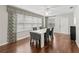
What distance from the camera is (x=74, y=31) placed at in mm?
5410

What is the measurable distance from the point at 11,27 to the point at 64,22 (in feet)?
17.9

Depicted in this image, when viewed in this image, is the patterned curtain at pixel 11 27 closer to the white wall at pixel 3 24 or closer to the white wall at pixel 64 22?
the white wall at pixel 3 24

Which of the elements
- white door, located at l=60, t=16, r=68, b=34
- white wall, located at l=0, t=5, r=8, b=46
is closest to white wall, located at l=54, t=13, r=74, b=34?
white door, located at l=60, t=16, r=68, b=34

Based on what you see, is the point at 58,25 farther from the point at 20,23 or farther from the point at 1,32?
the point at 1,32

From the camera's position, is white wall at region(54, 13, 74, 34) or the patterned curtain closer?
the patterned curtain

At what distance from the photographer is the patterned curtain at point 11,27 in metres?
4.77

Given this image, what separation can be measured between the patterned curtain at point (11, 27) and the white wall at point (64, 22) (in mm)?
5118

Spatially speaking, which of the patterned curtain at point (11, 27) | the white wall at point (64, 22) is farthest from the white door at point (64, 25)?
the patterned curtain at point (11, 27)

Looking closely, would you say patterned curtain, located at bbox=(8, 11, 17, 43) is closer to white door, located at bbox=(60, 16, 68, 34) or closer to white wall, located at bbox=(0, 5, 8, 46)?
white wall, located at bbox=(0, 5, 8, 46)

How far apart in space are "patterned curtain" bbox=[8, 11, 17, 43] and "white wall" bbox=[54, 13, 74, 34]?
512 centimetres

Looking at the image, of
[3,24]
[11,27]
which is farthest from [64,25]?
[3,24]

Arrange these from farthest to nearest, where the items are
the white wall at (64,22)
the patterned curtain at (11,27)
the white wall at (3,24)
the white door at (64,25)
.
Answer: the white door at (64,25) < the white wall at (64,22) < the patterned curtain at (11,27) < the white wall at (3,24)

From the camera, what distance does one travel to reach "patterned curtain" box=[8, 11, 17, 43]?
477 cm
